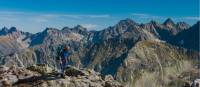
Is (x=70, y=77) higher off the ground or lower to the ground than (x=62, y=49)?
lower

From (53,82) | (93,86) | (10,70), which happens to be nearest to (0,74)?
(10,70)

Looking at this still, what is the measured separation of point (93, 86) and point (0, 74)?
49.3 feet

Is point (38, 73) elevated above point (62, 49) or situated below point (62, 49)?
below

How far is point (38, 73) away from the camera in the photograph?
6606 cm

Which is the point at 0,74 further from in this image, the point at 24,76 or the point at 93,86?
the point at 93,86

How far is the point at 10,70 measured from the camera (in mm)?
64812

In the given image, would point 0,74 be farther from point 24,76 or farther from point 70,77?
point 70,77

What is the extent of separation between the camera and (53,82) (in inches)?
2267

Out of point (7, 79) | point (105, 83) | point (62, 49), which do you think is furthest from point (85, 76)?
point (7, 79)

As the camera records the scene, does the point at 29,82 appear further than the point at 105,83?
No

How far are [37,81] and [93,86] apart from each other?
8328mm

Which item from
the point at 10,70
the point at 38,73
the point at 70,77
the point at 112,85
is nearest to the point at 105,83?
the point at 112,85

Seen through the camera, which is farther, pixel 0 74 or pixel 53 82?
pixel 0 74

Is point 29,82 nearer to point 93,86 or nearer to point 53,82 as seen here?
point 53,82
